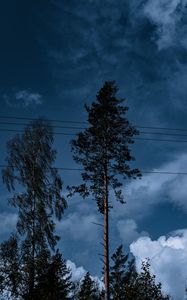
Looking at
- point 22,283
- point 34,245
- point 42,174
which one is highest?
point 42,174

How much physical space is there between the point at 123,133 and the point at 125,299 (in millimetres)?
13522

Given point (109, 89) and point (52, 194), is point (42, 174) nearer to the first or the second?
point (52, 194)

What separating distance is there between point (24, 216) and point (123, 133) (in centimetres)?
819

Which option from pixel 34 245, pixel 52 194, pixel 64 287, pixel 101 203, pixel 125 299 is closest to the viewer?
pixel 101 203

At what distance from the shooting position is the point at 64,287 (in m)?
42.2

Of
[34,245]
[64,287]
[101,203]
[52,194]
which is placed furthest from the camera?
[64,287]

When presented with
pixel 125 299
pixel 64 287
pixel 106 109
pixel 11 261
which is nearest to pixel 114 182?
pixel 106 109

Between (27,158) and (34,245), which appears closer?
(34,245)

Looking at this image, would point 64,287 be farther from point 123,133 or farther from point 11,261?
point 123,133

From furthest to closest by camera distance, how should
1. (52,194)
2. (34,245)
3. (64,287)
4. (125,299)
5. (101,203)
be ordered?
1. (64,287)
2. (125,299)
3. (52,194)
4. (34,245)
5. (101,203)

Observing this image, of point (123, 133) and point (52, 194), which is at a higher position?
point (123, 133)

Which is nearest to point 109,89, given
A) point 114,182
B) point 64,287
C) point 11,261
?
point 114,182

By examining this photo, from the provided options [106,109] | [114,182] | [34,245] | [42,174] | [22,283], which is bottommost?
[22,283]

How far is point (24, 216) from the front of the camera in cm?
3062
